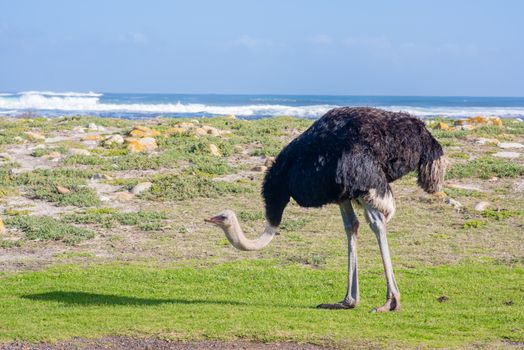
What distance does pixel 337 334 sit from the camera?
28.1 feet

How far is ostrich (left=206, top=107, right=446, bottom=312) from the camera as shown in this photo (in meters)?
9.32

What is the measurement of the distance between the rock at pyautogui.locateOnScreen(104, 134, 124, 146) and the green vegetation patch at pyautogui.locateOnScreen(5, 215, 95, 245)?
8.07 meters

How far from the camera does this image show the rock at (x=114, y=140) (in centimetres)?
2402

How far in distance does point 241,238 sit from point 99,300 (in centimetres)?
205

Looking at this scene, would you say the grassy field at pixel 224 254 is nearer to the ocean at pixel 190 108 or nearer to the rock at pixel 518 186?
the rock at pixel 518 186

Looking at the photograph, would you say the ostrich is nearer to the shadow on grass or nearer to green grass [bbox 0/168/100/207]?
the shadow on grass

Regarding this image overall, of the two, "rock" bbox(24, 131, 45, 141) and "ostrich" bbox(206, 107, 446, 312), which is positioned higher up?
"ostrich" bbox(206, 107, 446, 312)

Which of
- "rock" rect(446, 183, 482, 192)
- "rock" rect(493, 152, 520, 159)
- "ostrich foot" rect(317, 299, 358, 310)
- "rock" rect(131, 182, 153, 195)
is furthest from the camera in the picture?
"rock" rect(493, 152, 520, 159)

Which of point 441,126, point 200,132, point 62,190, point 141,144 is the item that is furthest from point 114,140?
point 441,126

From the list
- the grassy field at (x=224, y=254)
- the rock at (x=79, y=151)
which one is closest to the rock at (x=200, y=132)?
the grassy field at (x=224, y=254)

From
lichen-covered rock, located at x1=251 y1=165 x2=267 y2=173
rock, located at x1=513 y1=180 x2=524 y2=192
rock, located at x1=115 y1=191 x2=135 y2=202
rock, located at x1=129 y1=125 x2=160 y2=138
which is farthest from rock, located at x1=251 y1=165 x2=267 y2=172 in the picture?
rock, located at x1=513 y1=180 x2=524 y2=192

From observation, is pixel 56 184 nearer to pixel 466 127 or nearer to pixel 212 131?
pixel 212 131

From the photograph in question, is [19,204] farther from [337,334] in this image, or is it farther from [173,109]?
[173,109]

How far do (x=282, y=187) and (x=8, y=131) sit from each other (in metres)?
18.3
